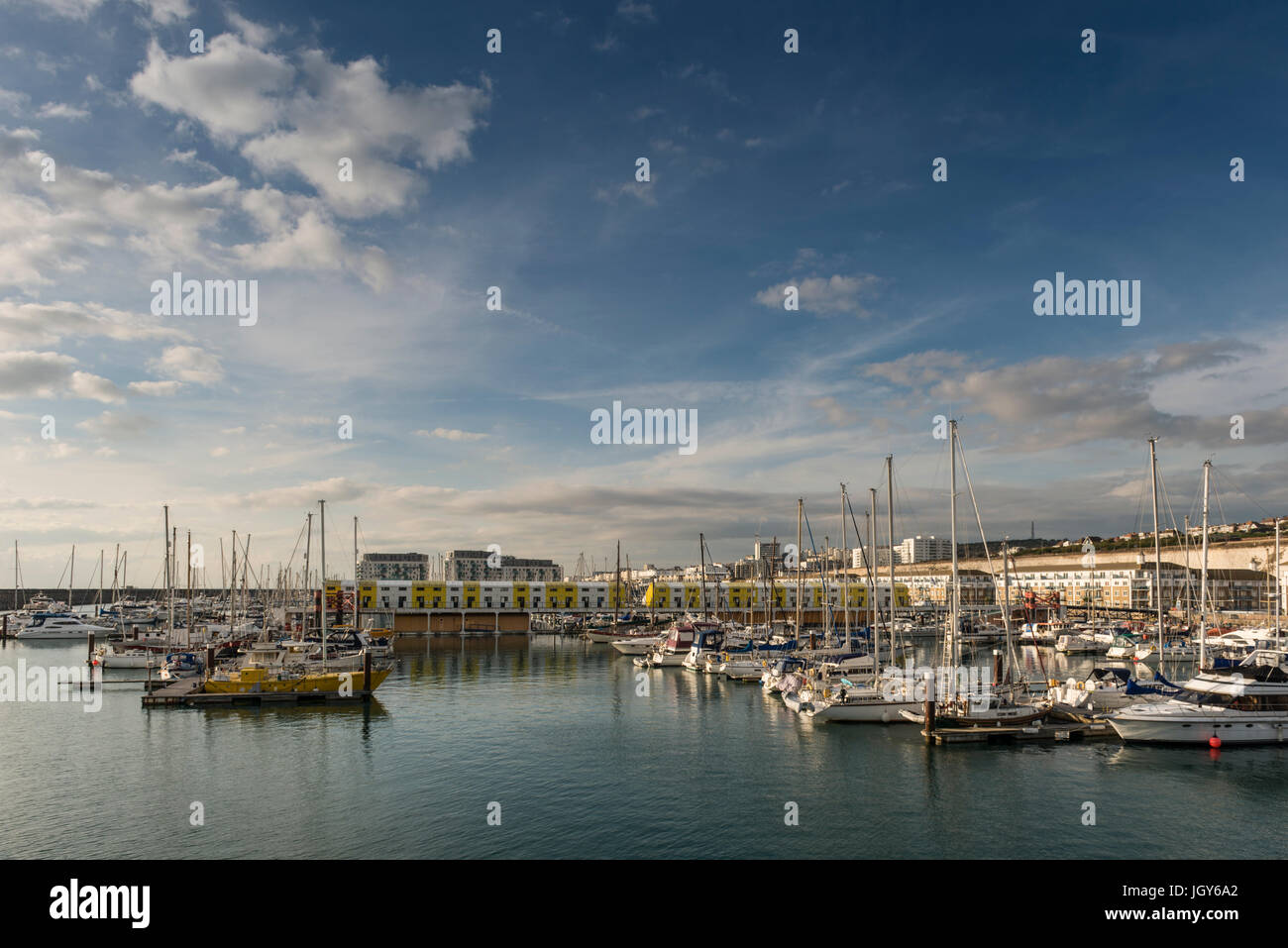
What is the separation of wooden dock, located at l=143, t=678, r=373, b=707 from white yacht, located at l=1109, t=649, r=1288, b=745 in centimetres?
4387

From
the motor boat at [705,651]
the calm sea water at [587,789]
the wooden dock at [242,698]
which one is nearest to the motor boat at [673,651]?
the motor boat at [705,651]

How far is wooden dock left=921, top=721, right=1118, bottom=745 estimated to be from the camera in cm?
3516

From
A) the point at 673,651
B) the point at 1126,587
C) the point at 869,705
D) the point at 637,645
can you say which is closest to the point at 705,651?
the point at 673,651

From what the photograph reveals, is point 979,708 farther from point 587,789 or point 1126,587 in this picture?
point 1126,587

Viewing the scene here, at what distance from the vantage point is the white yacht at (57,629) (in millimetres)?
97875

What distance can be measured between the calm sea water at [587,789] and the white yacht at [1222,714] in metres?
0.89

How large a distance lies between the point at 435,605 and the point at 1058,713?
85.7 metres

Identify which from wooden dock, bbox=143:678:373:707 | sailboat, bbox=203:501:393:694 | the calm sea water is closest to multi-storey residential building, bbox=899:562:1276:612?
the calm sea water

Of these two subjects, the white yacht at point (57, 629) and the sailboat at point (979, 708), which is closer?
the sailboat at point (979, 708)

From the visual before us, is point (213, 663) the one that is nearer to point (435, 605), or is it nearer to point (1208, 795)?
point (435, 605)

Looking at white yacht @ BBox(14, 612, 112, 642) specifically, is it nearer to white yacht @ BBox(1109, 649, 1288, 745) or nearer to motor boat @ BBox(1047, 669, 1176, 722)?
motor boat @ BBox(1047, 669, 1176, 722)

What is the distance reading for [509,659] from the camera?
7556cm

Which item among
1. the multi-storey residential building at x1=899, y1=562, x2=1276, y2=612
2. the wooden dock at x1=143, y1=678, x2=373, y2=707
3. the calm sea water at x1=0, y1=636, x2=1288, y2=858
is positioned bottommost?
the multi-storey residential building at x1=899, y1=562, x2=1276, y2=612

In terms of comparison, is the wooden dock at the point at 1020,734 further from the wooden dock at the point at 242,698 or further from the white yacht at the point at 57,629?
the white yacht at the point at 57,629
